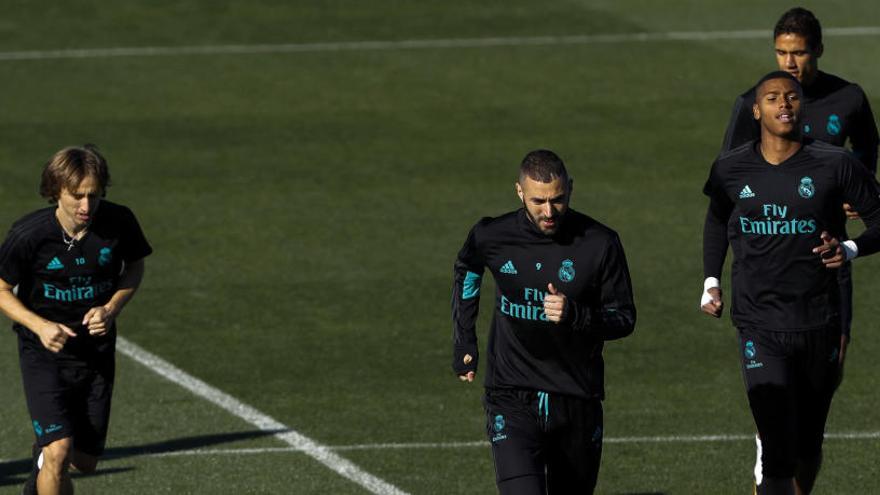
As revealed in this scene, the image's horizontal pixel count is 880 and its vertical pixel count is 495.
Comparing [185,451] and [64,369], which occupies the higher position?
[64,369]

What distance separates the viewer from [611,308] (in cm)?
962

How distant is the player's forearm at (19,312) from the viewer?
10719mm

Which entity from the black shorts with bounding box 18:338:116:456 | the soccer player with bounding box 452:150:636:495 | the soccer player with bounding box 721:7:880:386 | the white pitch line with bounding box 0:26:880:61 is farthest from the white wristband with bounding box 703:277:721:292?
the white pitch line with bounding box 0:26:880:61

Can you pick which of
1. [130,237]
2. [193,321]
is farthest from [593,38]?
[130,237]

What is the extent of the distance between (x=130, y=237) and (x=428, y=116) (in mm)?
14395

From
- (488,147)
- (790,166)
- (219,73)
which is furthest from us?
(219,73)

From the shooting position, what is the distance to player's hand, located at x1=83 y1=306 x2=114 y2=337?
1073cm

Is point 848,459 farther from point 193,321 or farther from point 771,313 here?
point 193,321

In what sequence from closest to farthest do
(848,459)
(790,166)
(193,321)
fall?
(790,166) → (848,459) → (193,321)

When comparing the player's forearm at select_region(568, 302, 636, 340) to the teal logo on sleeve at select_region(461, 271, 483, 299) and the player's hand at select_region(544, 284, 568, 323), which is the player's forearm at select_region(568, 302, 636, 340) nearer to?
the player's hand at select_region(544, 284, 568, 323)

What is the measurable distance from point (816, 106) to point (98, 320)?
451 cm

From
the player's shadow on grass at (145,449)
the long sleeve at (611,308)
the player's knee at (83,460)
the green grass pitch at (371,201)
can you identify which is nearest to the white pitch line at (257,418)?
the green grass pitch at (371,201)

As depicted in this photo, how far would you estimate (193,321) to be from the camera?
56.9 ft

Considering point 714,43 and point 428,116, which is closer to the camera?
point 428,116
